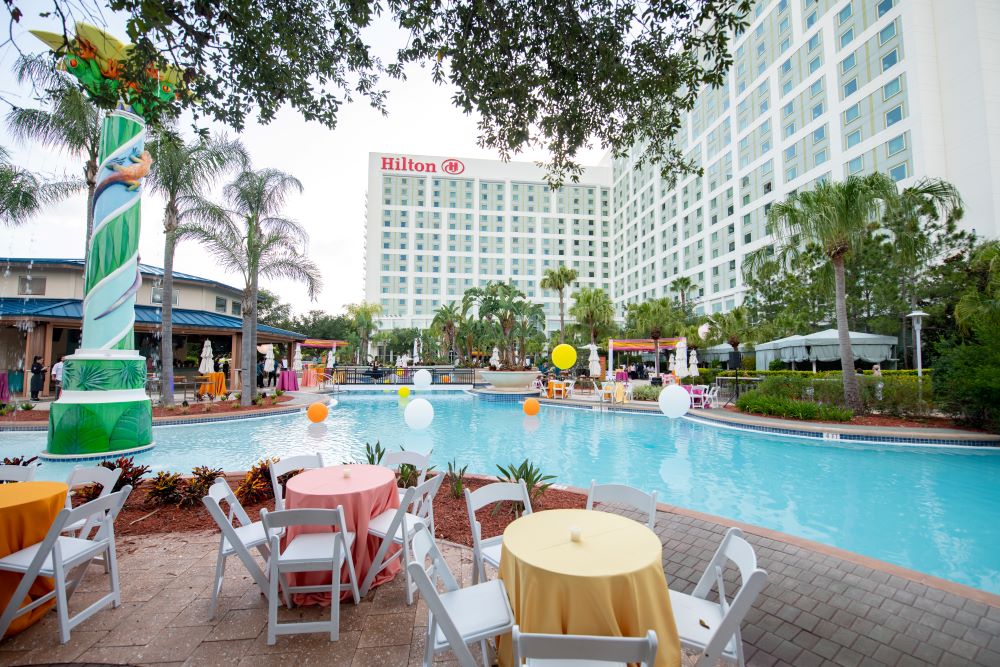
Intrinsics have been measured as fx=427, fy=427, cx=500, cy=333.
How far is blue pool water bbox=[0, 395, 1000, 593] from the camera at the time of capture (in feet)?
17.5

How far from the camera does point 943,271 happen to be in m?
21.0

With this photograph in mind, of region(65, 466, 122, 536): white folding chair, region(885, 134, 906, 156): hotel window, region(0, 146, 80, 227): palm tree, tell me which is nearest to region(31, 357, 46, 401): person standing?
region(0, 146, 80, 227): palm tree

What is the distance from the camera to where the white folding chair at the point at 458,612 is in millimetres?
1918

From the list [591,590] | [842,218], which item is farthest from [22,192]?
[842,218]

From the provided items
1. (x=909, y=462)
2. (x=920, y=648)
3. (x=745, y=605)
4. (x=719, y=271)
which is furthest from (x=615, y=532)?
(x=719, y=271)

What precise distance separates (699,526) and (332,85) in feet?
21.3

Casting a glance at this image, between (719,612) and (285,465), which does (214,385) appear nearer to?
(285,465)

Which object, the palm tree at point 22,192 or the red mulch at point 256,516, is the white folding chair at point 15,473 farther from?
the palm tree at point 22,192

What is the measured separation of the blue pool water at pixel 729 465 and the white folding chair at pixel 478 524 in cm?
418

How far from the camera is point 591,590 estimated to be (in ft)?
6.34

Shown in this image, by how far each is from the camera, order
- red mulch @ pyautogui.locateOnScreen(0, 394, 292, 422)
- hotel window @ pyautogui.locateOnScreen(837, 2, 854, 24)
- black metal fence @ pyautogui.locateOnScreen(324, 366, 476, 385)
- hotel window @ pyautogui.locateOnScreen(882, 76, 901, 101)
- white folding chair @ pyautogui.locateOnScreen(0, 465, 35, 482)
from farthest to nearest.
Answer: hotel window @ pyautogui.locateOnScreen(837, 2, 854, 24)
hotel window @ pyautogui.locateOnScreen(882, 76, 901, 101)
black metal fence @ pyautogui.locateOnScreen(324, 366, 476, 385)
red mulch @ pyautogui.locateOnScreen(0, 394, 292, 422)
white folding chair @ pyautogui.locateOnScreen(0, 465, 35, 482)

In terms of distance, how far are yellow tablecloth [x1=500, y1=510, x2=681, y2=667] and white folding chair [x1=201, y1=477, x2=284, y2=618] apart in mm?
1722

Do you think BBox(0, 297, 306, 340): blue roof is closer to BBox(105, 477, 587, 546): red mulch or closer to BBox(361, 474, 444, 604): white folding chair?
BBox(105, 477, 587, 546): red mulch

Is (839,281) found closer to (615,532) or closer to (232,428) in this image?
(615,532)
